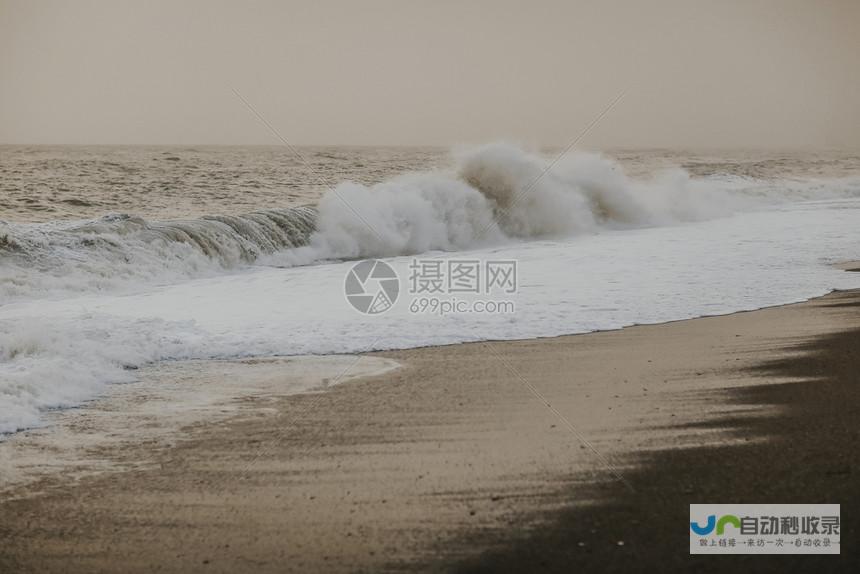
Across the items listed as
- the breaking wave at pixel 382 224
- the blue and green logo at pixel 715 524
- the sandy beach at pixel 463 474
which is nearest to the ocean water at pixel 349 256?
the breaking wave at pixel 382 224

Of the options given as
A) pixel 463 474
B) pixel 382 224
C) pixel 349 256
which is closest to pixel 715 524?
pixel 463 474

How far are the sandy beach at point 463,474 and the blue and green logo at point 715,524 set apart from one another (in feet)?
0.25

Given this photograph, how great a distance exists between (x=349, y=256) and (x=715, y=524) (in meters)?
13.4

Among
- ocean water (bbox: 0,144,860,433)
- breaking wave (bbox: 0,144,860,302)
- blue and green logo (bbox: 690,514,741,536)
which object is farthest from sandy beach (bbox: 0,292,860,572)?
breaking wave (bbox: 0,144,860,302)

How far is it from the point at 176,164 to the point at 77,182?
11.4 meters

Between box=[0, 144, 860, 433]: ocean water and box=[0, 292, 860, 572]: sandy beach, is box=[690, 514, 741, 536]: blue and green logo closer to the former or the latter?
box=[0, 292, 860, 572]: sandy beach

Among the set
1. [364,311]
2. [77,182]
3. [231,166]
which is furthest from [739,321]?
[231,166]

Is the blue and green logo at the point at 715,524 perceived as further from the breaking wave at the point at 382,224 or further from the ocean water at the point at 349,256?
the breaking wave at the point at 382,224

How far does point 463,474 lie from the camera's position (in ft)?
13.8

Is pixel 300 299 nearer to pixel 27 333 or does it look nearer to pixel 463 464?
pixel 27 333

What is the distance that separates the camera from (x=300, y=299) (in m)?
10.1

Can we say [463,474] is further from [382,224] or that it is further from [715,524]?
[382,224]

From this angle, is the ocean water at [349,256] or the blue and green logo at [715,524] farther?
the ocean water at [349,256]

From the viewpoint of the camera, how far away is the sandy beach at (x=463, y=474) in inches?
131
